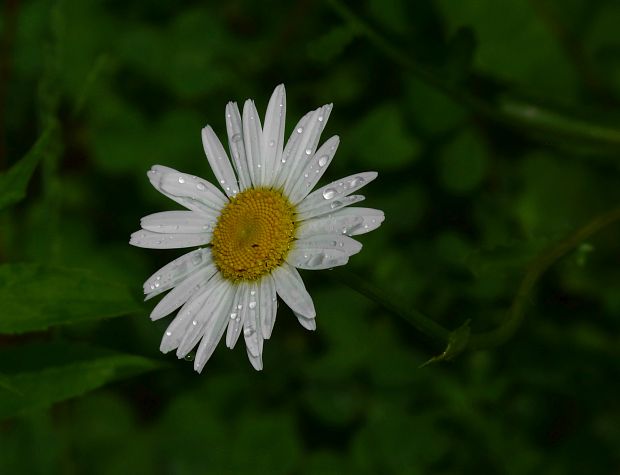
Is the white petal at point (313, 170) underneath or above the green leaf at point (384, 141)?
above

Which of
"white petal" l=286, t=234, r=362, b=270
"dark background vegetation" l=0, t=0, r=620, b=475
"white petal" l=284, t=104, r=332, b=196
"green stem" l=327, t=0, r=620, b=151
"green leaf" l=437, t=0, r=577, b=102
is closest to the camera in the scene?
"white petal" l=286, t=234, r=362, b=270

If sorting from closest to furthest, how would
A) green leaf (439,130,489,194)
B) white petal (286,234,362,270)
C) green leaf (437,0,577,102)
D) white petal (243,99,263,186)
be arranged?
white petal (286,234,362,270) < white petal (243,99,263,186) < green leaf (439,130,489,194) < green leaf (437,0,577,102)

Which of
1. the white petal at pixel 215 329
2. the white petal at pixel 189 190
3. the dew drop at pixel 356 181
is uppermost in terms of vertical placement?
the dew drop at pixel 356 181

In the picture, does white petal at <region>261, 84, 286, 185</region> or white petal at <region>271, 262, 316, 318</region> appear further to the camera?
white petal at <region>261, 84, 286, 185</region>

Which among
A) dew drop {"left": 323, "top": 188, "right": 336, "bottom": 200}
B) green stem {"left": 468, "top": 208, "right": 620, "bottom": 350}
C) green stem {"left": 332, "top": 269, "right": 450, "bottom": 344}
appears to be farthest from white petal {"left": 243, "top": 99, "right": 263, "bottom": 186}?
green stem {"left": 468, "top": 208, "right": 620, "bottom": 350}

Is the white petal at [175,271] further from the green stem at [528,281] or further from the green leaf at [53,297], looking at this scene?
the green stem at [528,281]

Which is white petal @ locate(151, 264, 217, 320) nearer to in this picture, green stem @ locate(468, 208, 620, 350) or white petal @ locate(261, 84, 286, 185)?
white petal @ locate(261, 84, 286, 185)

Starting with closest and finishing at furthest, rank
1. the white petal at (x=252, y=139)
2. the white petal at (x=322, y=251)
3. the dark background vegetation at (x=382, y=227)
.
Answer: the white petal at (x=322, y=251)
the white petal at (x=252, y=139)
the dark background vegetation at (x=382, y=227)

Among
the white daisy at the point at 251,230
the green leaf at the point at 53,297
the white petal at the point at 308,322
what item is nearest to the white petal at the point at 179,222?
the white daisy at the point at 251,230

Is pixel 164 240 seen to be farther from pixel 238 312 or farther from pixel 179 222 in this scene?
pixel 238 312
